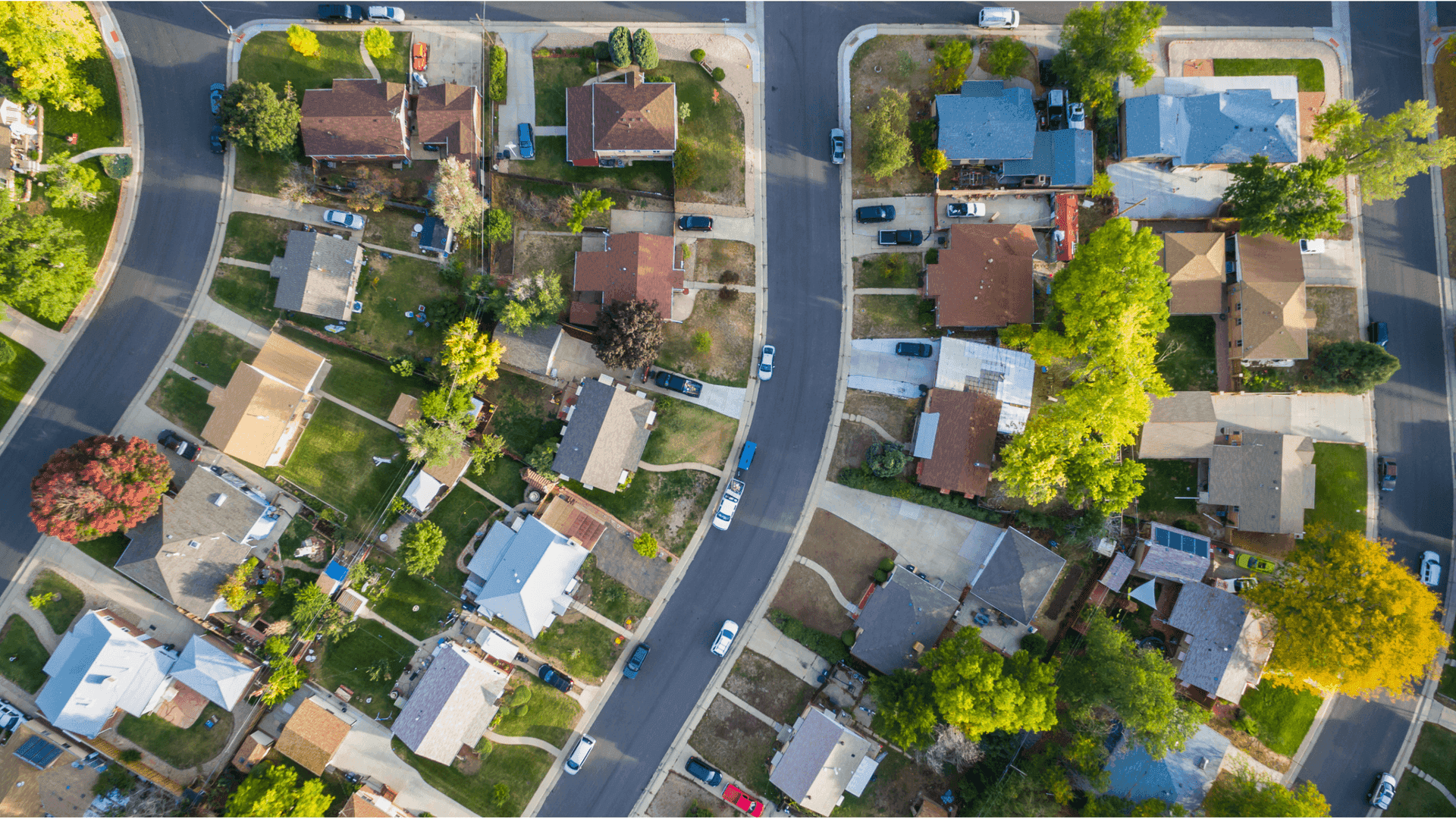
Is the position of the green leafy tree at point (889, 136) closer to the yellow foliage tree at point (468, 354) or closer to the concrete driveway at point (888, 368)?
the concrete driveway at point (888, 368)

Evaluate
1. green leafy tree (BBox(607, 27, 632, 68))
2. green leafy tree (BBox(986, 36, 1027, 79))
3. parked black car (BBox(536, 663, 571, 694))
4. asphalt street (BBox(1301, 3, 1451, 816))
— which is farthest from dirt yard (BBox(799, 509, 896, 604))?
green leafy tree (BBox(607, 27, 632, 68))

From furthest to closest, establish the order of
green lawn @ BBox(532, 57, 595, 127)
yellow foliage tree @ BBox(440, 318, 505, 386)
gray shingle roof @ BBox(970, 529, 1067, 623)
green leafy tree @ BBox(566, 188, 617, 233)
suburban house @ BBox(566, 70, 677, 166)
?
green lawn @ BBox(532, 57, 595, 127)
green leafy tree @ BBox(566, 188, 617, 233)
suburban house @ BBox(566, 70, 677, 166)
gray shingle roof @ BBox(970, 529, 1067, 623)
yellow foliage tree @ BBox(440, 318, 505, 386)

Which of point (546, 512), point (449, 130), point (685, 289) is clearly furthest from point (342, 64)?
point (546, 512)

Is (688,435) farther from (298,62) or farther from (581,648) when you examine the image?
(298,62)

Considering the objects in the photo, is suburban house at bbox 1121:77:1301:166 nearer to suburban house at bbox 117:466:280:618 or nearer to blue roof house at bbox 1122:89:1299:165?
blue roof house at bbox 1122:89:1299:165

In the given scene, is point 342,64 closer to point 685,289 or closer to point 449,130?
point 449,130

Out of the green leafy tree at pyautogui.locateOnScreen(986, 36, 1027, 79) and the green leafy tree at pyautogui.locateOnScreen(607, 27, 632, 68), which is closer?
the green leafy tree at pyautogui.locateOnScreen(607, 27, 632, 68)

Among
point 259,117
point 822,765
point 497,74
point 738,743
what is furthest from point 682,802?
point 259,117
